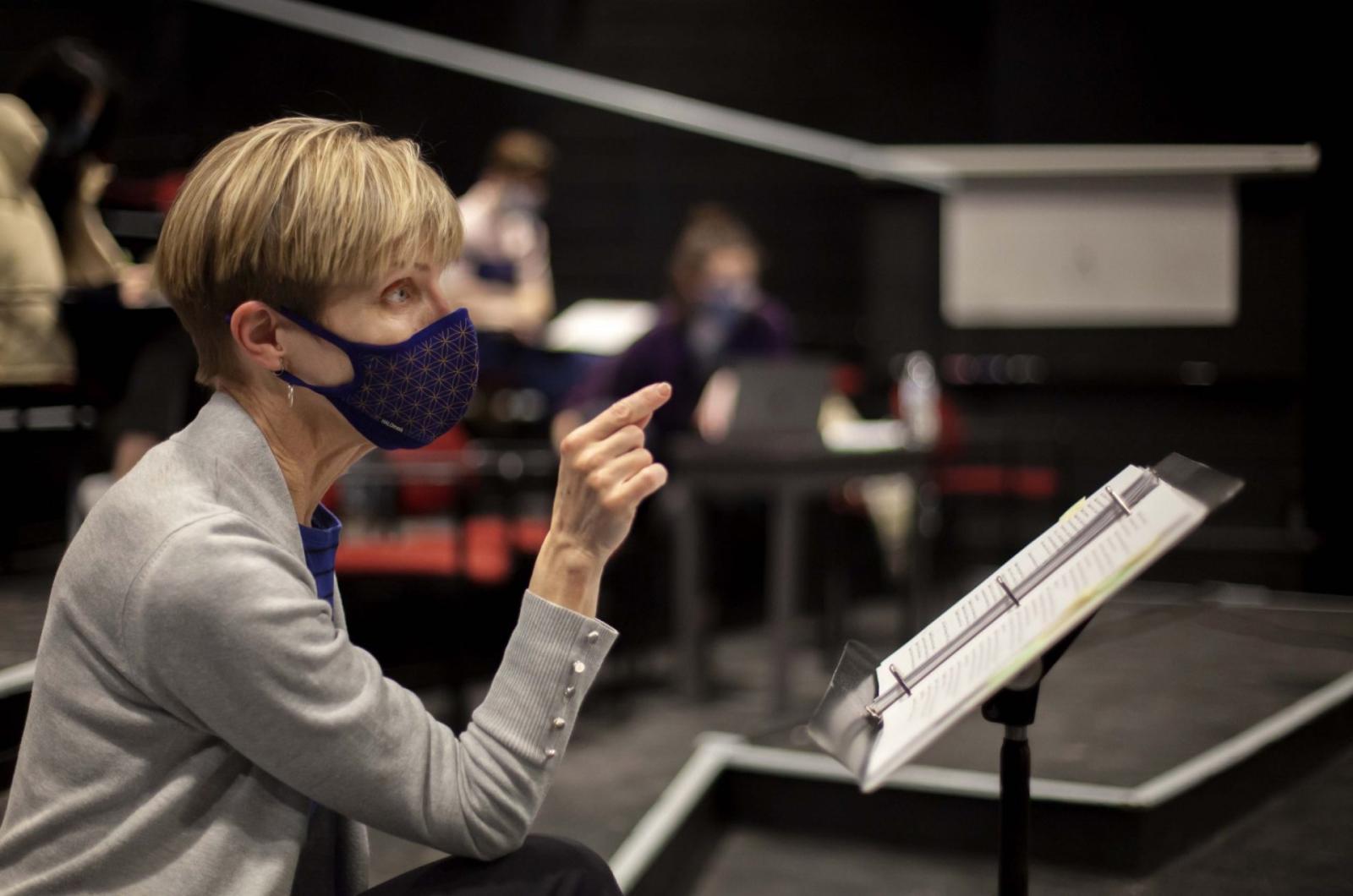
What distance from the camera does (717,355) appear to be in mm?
3990

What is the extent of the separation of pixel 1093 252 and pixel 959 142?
0.87 meters

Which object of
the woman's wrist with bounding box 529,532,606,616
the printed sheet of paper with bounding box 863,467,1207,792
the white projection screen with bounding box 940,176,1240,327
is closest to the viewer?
the printed sheet of paper with bounding box 863,467,1207,792

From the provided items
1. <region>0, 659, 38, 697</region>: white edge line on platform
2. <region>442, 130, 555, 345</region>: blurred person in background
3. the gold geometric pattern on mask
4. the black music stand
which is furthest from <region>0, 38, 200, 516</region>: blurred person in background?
<region>442, 130, 555, 345</region>: blurred person in background

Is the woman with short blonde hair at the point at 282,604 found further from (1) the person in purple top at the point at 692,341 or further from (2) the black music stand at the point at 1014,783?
(1) the person in purple top at the point at 692,341

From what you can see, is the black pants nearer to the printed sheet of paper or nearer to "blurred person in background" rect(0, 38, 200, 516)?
the printed sheet of paper

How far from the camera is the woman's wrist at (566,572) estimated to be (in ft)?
3.20

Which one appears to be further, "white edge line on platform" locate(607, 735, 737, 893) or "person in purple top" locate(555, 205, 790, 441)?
"person in purple top" locate(555, 205, 790, 441)

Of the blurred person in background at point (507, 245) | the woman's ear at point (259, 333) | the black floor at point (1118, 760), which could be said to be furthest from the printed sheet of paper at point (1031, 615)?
the blurred person in background at point (507, 245)

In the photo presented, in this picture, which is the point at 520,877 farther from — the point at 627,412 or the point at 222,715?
the point at 627,412

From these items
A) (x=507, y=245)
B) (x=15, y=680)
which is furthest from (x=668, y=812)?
(x=507, y=245)

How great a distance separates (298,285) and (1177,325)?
6.05m

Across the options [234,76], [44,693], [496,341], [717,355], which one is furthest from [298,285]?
[717,355]

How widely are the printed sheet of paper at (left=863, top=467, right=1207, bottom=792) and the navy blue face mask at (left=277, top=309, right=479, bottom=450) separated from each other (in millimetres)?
427

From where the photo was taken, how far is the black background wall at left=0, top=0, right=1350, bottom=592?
16.3ft
